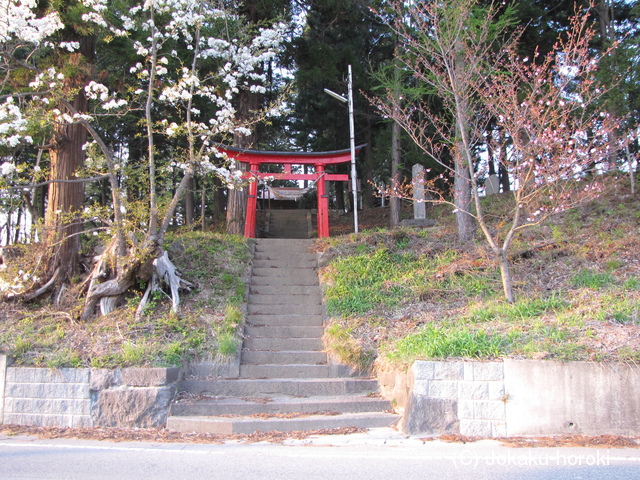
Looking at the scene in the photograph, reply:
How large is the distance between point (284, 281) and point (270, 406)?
13.1ft

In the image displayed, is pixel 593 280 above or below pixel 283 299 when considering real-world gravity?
above

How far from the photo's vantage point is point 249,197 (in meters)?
12.6

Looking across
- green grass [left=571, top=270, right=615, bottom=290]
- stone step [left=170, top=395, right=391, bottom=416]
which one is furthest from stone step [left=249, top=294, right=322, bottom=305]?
green grass [left=571, top=270, right=615, bottom=290]

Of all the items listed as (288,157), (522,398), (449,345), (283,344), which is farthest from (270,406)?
(288,157)

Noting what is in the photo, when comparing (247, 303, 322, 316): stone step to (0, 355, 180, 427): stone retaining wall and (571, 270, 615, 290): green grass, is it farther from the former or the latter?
(571, 270, 615, 290): green grass

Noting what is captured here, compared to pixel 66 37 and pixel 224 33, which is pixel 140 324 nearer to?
pixel 66 37

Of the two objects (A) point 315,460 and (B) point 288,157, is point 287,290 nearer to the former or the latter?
(B) point 288,157

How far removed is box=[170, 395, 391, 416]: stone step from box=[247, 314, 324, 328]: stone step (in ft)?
6.88

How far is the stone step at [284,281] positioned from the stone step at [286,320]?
3.69ft

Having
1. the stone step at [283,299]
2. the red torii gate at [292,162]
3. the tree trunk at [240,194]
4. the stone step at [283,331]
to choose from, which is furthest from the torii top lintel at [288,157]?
the stone step at [283,331]

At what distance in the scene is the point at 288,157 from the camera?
12.8 metres

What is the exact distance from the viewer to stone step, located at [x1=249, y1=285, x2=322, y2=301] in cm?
912

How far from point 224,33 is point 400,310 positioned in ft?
23.5

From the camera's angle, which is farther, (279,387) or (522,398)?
(279,387)
